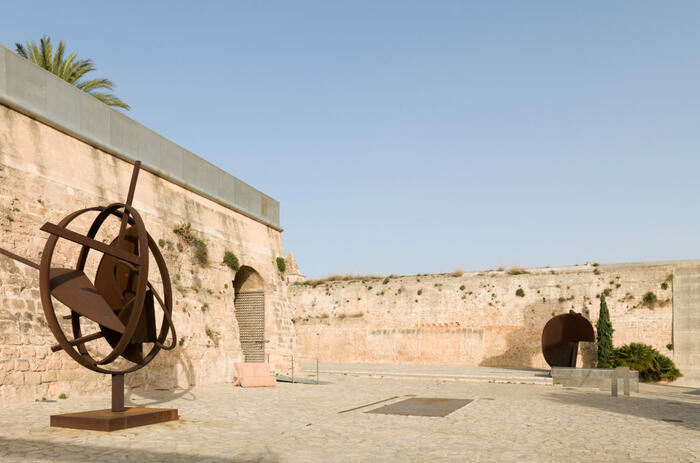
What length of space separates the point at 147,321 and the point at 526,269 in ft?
69.0

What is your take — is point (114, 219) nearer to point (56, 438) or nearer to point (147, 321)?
point (147, 321)

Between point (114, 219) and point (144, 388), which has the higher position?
point (114, 219)

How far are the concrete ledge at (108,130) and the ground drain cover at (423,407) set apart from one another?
8616mm

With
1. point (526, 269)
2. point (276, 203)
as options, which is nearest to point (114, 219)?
point (276, 203)

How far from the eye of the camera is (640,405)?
40.1 feet

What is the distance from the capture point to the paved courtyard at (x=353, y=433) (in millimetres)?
6248

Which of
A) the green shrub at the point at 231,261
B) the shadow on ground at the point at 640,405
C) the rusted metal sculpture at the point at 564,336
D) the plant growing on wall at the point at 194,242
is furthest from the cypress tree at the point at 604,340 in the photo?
the plant growing on wall at the point at 194,242

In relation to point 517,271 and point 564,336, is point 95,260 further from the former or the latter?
point 517,271

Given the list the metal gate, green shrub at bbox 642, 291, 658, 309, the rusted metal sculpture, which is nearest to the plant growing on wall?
the metal gate

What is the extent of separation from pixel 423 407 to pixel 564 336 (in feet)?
41.5

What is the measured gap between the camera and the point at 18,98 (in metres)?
11.1

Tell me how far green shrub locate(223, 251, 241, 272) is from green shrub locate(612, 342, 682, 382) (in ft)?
43.8

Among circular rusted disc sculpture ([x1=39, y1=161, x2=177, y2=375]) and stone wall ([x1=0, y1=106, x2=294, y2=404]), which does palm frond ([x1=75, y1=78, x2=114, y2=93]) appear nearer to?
stone wall ([x1=0, y1=106, x2=294, y2=404])

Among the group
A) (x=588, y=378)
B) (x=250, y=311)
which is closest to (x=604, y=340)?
(x=588, y=378)
